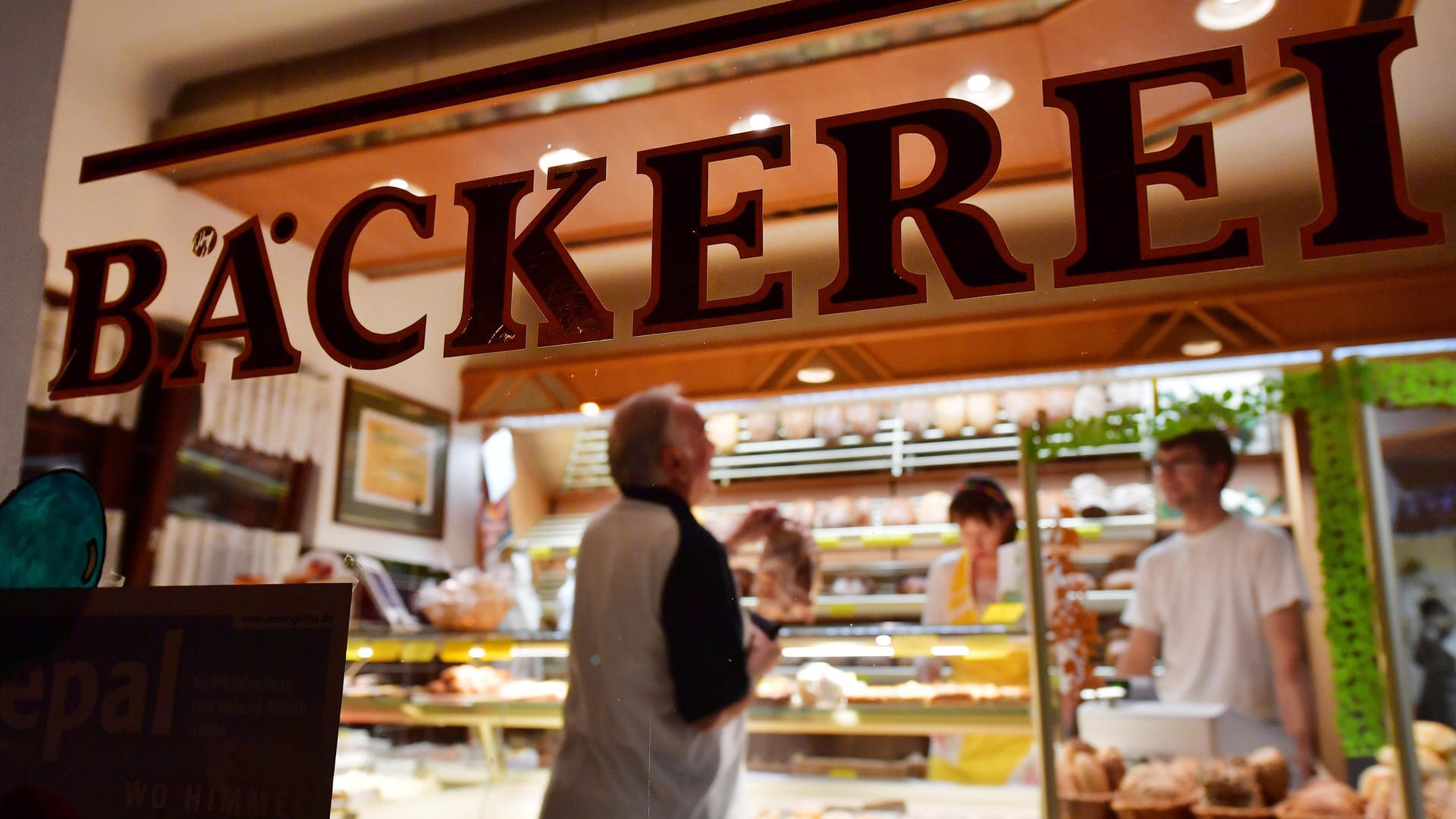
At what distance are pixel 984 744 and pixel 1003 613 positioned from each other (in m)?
0.33

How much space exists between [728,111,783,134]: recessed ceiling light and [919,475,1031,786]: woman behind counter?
139cm

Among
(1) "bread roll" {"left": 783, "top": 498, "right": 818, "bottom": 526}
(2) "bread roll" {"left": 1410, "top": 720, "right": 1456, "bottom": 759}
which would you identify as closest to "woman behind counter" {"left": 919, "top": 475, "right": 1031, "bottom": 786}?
(1) "bread roll" {"left": 783, "top": 498, "right": 818, "bottom": 526}

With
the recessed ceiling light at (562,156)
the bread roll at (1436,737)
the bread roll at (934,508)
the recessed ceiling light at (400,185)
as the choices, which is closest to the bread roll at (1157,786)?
the bread roll at (1436,737)

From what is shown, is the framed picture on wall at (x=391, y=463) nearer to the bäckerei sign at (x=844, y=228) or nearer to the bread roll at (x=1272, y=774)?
the bäckerei sign at (x=844, y=228)

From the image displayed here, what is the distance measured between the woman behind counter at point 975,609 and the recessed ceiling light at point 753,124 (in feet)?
4.55

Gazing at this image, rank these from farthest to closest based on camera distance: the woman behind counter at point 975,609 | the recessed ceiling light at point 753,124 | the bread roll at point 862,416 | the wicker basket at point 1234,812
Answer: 1. the bread roll at point 862,416
2. the woman behind counter at point 975,609
3. the wicker basket at point 1234,812
4. the recessed ceiling light at point 753,124

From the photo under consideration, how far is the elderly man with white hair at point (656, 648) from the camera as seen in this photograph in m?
1.81

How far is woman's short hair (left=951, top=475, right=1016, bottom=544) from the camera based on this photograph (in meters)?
3.30

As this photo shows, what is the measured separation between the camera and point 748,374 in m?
2.18

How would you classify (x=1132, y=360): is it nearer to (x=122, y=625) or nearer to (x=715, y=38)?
(x=715, y=38)

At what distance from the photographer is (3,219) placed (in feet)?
6.95

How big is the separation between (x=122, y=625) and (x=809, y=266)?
125cm

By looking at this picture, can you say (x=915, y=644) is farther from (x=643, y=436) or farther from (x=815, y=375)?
(x=643, y=436)

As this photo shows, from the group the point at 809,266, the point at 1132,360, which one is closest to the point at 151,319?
the point at 809,266
